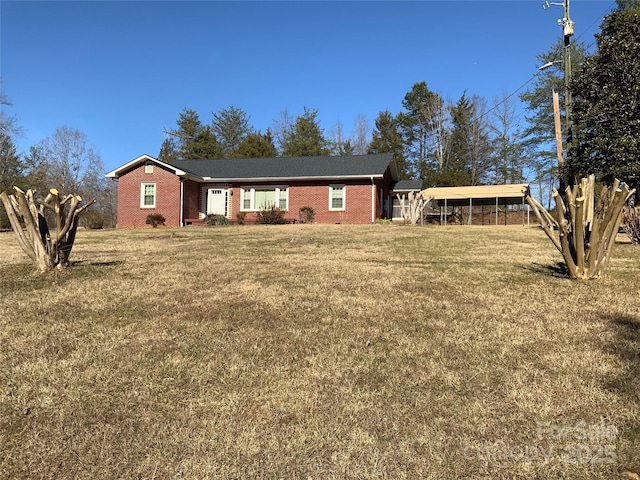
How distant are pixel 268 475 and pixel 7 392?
2.21 metres

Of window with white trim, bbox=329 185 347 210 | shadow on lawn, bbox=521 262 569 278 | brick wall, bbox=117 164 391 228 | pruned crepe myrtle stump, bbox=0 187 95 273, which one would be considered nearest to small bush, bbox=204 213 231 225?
→ brick wall, bbox=117 164 391 228

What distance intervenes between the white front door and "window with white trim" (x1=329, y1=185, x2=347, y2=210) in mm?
5835

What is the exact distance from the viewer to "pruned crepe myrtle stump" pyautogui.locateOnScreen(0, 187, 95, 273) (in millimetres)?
6410

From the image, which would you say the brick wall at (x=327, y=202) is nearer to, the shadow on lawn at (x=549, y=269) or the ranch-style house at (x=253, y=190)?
the ranch-style house at (x=253, y=190)

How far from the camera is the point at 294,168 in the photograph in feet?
76.1

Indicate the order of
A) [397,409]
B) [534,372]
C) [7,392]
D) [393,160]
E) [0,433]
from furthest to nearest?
[393,160], [534,372], [7,392], [397,409], [0,433]

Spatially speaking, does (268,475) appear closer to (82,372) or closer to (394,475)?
(394,475)

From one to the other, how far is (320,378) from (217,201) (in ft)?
69.2

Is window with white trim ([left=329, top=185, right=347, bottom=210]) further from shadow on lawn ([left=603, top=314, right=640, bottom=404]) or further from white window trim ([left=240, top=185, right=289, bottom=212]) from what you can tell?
shadow on lawn ([left=603, top=314, right=640, bottom=404])

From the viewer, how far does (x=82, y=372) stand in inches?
135

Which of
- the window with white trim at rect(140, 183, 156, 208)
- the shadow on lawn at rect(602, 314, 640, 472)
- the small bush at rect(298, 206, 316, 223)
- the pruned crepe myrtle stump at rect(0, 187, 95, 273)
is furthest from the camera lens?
the window with white trim at rect(140, 183, 156, 208)

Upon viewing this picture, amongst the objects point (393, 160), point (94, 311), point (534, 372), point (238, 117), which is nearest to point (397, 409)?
point (534, 372)

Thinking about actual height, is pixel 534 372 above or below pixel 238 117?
below

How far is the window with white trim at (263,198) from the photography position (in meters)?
22.6
